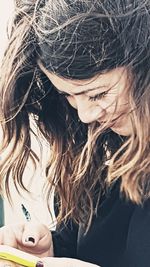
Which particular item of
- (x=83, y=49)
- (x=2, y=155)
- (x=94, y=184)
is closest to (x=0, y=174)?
(x=2, y=155)

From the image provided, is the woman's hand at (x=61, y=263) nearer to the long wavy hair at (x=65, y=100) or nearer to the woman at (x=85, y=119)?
the woman at (x=85, y=119)

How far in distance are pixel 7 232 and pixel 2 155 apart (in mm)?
134

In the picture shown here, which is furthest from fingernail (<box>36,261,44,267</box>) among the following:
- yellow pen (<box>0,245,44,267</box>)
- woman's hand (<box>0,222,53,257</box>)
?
woman's hand (<box>0,222,53,257</box>)

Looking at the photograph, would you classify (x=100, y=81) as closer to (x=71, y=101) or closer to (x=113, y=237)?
(x=71, y=101)

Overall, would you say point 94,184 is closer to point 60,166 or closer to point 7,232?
point 60,166

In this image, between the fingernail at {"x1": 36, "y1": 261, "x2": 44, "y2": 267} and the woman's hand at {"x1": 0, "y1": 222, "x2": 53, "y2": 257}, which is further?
the woman's hand at {"x1": 0, "y1": 222, "x2": 53, "y2": 257}

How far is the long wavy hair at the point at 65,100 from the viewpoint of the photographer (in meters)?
0.71

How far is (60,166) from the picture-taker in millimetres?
943

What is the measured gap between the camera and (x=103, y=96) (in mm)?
746

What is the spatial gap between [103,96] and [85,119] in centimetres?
5

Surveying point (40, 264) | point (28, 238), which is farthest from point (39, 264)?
point (28, 238)

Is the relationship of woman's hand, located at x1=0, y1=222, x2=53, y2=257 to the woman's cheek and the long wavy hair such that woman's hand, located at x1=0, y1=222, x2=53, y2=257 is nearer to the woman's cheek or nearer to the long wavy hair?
the long wavy hair

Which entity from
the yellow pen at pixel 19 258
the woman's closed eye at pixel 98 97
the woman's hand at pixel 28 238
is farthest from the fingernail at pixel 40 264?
the woman's closed eye at pixel 98 97

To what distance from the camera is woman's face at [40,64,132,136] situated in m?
0.73
